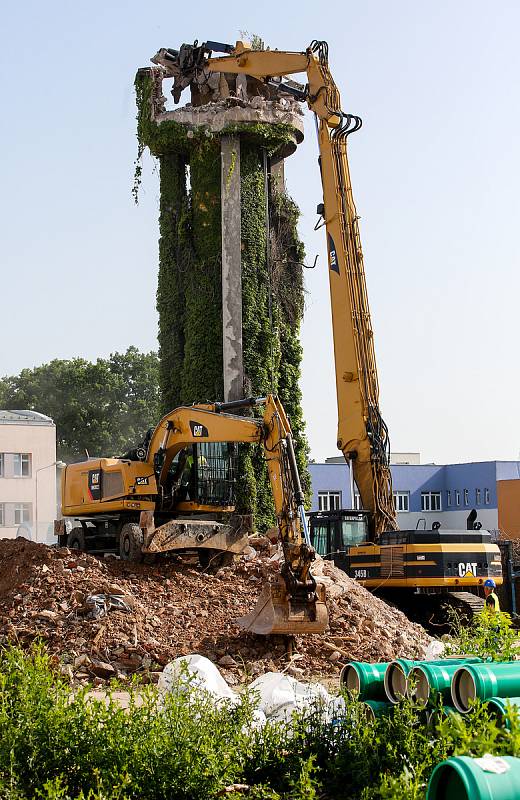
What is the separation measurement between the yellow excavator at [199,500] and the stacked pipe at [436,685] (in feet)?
19.5

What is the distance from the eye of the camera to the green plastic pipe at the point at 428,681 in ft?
25.9

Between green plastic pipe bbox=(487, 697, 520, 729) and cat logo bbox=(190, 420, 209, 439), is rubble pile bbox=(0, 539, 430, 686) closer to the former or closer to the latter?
cat logo bbox=(190, 420, 209, 439)

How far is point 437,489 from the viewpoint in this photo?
62812mm

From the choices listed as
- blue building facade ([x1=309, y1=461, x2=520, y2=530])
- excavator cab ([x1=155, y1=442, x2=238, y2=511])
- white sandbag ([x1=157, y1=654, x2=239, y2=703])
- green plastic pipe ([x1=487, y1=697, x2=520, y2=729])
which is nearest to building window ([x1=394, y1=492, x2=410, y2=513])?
blue building facade ([x1=309, y1=461, x2=520, y2=530])

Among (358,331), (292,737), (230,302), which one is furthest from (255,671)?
(230,302)

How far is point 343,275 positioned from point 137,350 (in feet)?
180

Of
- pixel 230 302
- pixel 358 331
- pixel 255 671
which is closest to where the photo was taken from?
pixel 255 671

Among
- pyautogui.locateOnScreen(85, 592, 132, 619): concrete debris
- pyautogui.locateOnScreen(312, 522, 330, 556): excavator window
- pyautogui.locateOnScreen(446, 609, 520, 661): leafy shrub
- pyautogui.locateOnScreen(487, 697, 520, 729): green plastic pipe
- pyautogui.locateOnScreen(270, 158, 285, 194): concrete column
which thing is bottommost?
pyautogui.locateOnScreen(487, 697, 520, 729): green plastic pipe

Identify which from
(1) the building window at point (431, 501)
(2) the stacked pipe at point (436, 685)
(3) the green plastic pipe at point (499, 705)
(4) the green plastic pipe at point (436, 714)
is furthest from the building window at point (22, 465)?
(3) the green plastic pipe at point (499, 705)

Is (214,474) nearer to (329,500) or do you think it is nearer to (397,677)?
(397,677)

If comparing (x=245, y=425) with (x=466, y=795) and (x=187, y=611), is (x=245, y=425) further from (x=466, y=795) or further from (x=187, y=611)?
(x=466, y=795)

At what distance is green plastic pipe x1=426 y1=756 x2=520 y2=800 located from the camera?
4863 mm

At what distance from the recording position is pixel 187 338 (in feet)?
Result: 99.6

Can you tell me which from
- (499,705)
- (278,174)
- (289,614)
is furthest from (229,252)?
(499,705)
